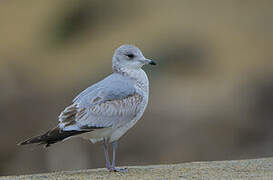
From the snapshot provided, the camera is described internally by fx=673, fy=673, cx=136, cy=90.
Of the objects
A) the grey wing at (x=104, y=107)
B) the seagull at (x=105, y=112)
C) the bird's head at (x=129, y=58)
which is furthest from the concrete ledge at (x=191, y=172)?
the bird's head at (x=129, y=58)

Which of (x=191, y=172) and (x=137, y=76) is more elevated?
(x=137, y=76)

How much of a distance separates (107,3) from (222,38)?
6.37m

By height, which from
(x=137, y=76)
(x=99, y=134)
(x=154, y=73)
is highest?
(x=137, y=76)

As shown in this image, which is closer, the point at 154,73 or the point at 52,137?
the point at 52,137

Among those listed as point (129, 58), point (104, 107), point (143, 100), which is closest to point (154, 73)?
point (129, 58)

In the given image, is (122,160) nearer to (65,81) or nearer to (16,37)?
(65,81)

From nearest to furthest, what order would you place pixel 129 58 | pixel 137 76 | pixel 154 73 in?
pixel 137 76
pixel 129 58
pixel 154 73

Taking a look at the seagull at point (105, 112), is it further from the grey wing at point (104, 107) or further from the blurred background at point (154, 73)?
the blurred background at point (154, 73)

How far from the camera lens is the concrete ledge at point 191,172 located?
681cm

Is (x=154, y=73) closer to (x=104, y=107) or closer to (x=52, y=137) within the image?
(x=104, y=107)

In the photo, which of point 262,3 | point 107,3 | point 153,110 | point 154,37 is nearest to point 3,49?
point 154,37

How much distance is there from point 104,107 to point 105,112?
0.08 m

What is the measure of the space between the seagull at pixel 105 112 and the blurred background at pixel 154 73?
4.71m

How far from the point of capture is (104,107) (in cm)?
757
